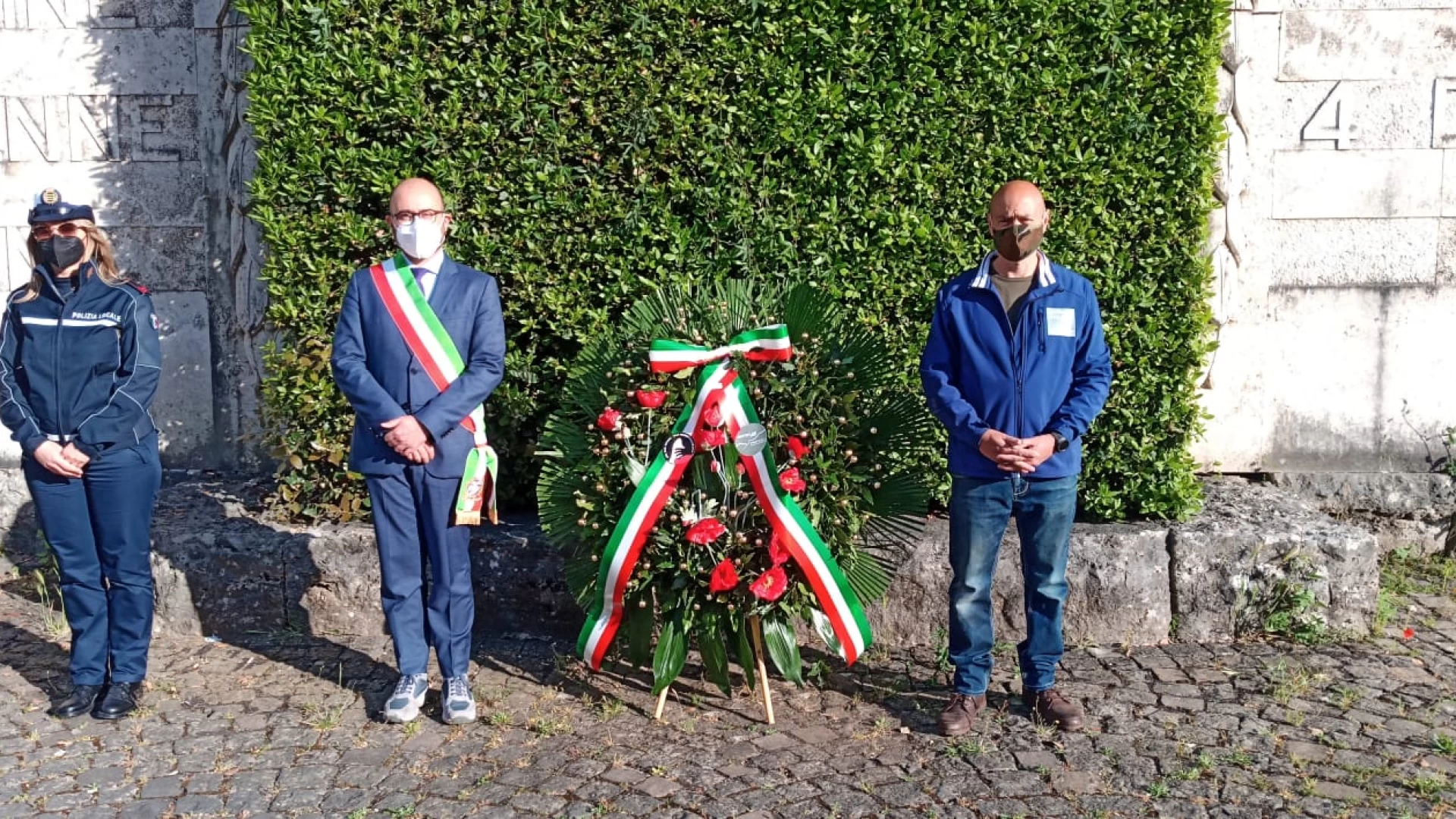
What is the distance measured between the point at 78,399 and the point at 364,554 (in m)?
1.32

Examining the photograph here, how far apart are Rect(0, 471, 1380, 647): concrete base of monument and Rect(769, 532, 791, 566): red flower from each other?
94cm

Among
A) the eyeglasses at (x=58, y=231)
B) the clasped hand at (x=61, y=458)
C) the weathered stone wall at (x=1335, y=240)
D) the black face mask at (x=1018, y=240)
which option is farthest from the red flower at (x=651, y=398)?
the weathered stone wall at (x=1335, y=240)

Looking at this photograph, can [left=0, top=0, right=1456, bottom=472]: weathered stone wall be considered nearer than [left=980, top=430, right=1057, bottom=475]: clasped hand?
No

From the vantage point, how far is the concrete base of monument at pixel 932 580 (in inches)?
207

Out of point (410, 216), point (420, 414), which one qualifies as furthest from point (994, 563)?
point (410, 216)

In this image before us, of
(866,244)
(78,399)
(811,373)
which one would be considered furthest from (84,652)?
(866,244)

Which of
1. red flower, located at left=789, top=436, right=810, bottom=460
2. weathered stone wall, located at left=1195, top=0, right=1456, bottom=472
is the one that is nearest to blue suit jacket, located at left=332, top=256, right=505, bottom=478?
red flower, located at left=789, top=436, right=810, bottom=460

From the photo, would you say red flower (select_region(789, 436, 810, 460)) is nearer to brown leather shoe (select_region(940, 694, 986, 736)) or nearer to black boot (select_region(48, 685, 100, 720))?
brown leather shoe (select_region(940, 694, 986, 736))

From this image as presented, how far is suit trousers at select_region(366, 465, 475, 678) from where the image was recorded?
4535 mm

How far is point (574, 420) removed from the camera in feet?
15.9

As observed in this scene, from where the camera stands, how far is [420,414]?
14.5 ft

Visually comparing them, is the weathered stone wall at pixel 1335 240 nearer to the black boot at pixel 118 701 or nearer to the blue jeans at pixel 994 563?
the blue jeans at pixel 994 563

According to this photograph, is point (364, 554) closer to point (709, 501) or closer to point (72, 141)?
point (709, 501)

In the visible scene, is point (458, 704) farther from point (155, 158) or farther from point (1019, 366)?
point (155, 158)
